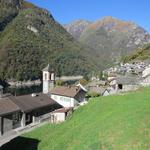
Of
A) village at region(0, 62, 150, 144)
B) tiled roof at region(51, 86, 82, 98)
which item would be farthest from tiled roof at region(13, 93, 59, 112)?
tiled roof at region(51, 86, 82, 98)

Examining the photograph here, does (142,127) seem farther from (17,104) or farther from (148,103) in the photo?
(17,104)

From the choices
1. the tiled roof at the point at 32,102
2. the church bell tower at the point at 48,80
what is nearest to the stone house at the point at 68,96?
the tiled roof at the point at 32,102

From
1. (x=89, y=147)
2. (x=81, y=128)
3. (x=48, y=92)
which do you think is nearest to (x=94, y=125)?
(x=81, y=128)

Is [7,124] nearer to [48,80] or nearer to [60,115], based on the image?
[60,115]

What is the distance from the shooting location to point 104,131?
28.5 meters

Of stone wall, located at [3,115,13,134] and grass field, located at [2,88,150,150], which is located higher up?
grass field, located at [2,88,150,150]

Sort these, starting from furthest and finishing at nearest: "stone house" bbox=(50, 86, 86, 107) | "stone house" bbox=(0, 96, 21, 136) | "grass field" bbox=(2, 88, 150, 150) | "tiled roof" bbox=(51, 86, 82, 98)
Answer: "tiled roof" bbox=(51, 86, 82, 98) → "stone house" bbox=(50, 86, 86, 107) → "stone house" bbox=(0, 96, 21, 136) → "grass field" bbox=(2, 88, 150, 150)

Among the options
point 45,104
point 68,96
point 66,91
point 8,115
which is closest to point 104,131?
point 8,115

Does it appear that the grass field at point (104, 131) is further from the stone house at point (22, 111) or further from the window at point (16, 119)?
the window at point (16, 119)

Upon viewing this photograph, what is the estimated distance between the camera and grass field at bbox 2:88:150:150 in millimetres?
25797

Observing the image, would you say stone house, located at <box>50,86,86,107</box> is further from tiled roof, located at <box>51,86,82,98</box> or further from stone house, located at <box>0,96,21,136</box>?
stone house, located at <box>0,96,21,136</box>

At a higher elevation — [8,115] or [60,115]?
[60,115]

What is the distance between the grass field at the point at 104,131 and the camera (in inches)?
1016

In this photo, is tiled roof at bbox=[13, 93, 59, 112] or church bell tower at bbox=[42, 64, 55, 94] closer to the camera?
tiled roof at bbox=[13, 93, 59, 112]
